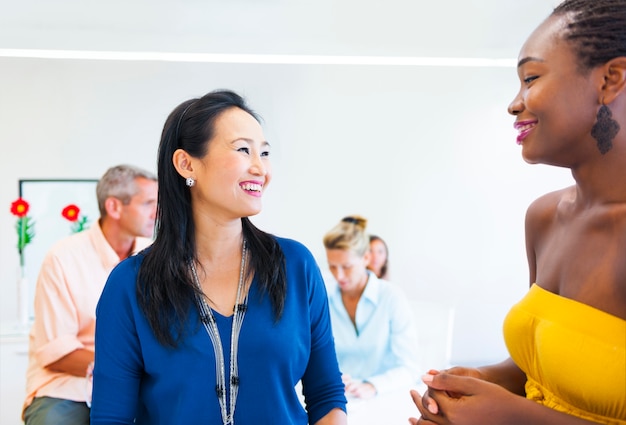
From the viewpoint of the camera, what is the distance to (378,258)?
15.6 feet

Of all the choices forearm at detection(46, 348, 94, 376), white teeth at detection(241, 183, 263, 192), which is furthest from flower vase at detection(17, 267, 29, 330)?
white teeth at detection(241, 183, 263, 192)

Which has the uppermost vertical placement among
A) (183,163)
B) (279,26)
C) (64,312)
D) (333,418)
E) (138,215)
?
(279,26)

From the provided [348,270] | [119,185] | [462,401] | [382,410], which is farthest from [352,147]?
[462,401]

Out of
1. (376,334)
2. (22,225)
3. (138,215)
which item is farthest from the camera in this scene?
(22,225)

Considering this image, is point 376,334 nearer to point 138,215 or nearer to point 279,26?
point 138,215

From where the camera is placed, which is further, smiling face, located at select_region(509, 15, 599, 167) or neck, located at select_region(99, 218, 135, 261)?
neck, located at select_region(99, 218, 135, 261)

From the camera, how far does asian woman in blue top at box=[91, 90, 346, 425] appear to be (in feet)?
5.23

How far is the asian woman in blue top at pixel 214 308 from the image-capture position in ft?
5.23

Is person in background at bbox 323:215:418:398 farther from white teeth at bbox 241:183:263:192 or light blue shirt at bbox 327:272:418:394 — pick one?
white teeth at bbox 241:183:263:192

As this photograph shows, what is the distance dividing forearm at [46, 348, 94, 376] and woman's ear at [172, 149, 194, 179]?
136 centimetres

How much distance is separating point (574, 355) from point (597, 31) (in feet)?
1.76

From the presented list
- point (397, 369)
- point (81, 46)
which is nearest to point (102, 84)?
point (81, 46)

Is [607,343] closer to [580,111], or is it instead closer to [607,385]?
[607,385]

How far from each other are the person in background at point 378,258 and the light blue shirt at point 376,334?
32.1 inches
